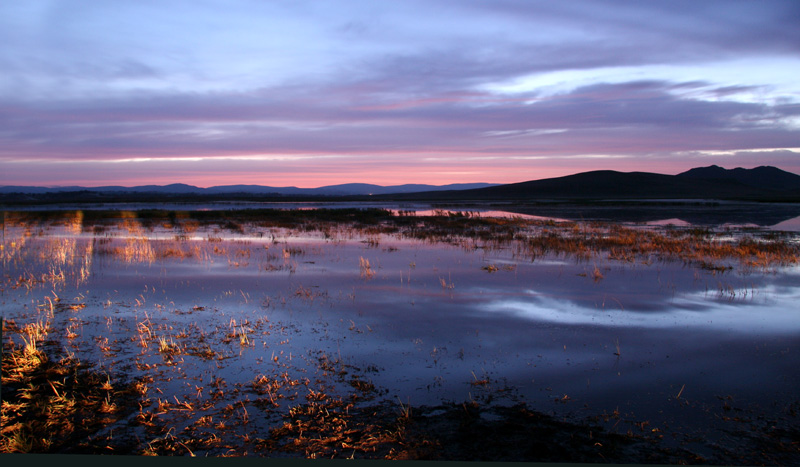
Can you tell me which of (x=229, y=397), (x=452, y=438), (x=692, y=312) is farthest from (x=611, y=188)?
(x=229, y=397)

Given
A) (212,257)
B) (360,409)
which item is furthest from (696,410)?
(212,257)

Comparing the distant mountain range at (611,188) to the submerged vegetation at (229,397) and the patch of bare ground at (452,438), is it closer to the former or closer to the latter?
the submerged vegetation at (229,397)

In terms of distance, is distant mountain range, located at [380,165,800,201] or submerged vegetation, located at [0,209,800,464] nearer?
submerged vegetation, located at [0,209,800,464]

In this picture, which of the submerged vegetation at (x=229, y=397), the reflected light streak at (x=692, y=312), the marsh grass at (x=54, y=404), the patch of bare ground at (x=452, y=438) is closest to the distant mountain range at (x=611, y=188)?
the reflected light streak at (x=692, y=312)

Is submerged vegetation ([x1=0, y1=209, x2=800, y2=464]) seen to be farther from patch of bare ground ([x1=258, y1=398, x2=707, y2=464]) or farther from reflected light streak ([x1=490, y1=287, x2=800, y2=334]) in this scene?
reflected light streak ([x1=490, y1=287, x2=800, y2=334])

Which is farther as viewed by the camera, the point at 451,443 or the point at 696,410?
the point at 696,410

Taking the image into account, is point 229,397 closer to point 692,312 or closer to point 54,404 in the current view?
point 54,404

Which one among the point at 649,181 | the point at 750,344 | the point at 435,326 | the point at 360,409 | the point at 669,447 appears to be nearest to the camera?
the point at 669,447

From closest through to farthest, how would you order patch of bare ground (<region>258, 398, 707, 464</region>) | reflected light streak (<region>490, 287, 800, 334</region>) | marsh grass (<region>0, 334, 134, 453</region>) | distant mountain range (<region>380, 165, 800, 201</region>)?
patch of bare ground (<region>258, 398, 707, 464</region>) < marsh grass (<region>0, 334, 134, 453</region>) < reflected light streak (<region>490, 287, 800, 334</region>) < distant mountain range (<region>380, 165, 800, 201</region>)

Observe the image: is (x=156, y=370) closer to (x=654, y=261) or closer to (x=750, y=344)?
(x=750, y=344)

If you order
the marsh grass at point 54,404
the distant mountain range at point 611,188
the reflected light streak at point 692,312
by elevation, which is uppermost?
the distant mountain range at point 611,188

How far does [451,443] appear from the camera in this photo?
179 inches

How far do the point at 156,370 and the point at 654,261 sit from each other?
586 inches

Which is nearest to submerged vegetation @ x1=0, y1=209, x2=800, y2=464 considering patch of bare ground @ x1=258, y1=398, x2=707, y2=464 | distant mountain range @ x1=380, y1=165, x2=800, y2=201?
patch of bare ground @ x1=258, y1=398, x2=707, y2=464
